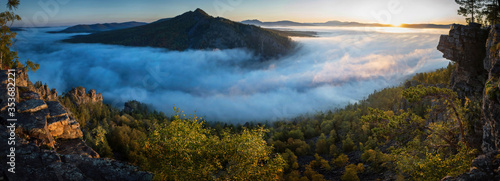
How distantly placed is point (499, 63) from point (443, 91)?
20.8 ft

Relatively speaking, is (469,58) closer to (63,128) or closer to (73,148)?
(73,148)

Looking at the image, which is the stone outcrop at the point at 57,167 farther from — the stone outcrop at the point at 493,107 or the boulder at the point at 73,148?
the stone outcrop at the point at 493,107

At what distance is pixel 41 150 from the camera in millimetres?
25719

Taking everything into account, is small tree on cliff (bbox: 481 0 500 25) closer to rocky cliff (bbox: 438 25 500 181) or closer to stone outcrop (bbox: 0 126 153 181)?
rocky cliff (bbox: 438 25 500 181)

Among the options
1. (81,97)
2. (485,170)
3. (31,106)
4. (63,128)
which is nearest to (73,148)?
(63,128)

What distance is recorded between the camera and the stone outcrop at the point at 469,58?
1539 inches

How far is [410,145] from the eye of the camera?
31109 millimetres

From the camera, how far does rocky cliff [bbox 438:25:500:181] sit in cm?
1948

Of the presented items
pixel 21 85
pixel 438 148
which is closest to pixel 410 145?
pixel 438 148

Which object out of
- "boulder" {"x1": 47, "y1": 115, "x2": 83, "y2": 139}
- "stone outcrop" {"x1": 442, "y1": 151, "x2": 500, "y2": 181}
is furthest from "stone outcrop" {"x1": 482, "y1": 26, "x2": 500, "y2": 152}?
"boulder" {"x1": 47, "y1": 115, "x2": 83, "y2": 139}

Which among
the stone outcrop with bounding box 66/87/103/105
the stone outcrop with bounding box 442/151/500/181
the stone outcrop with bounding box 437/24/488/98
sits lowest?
the stone outcrop with bounding box 66/87/103/105

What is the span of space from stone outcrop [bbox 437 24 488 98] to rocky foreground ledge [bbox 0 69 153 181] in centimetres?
4550

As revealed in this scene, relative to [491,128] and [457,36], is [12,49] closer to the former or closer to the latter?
[491,128]

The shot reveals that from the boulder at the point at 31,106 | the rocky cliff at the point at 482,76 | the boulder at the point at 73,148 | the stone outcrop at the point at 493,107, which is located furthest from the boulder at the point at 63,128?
the stone outcrop at the point at 493,107
